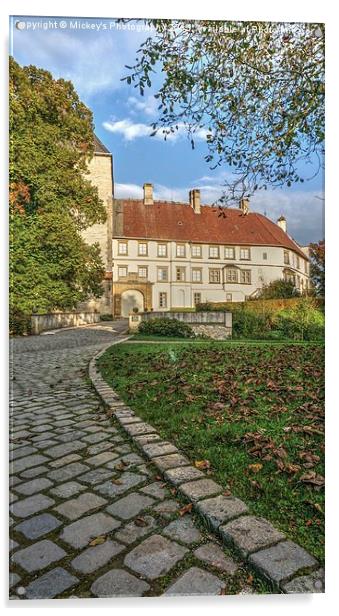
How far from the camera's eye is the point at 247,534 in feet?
3.95

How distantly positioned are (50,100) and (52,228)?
66 cm

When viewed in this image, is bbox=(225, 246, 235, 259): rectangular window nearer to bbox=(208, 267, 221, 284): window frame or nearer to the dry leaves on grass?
bbox=(208, 267, 221, 284): window frame

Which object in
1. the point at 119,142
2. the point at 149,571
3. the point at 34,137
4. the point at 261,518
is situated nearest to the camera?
the point at 149,571

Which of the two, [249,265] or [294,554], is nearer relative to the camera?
[294,554]

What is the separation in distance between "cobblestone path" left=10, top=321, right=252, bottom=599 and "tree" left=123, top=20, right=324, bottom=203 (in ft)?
4.63

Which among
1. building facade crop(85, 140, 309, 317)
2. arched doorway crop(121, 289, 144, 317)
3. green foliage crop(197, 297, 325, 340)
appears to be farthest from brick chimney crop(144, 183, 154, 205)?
green foliage crop(197, 297, 325, 340)

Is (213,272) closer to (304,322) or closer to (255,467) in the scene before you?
(304,322)

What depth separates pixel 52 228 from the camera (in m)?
2.24

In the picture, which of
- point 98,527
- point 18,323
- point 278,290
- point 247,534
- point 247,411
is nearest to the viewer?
point 247,534

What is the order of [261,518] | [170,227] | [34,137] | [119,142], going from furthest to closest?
[170,227] < [34,137] < [119,142] < [261,518]

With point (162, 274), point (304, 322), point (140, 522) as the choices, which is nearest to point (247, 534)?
point (140, 522)

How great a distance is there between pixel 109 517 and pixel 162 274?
1291 mm
